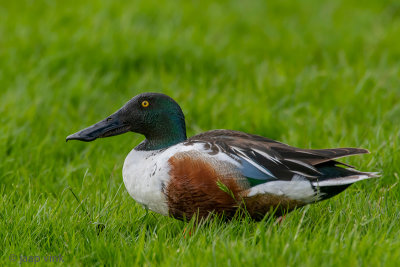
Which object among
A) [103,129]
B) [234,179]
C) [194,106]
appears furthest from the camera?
[194,106]

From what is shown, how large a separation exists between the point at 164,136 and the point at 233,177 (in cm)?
60

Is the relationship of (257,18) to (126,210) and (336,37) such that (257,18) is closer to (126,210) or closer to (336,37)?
(336,37)

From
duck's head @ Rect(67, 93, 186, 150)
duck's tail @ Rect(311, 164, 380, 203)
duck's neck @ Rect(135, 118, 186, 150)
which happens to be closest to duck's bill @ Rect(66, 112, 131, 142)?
duck's head @ Rect(67, 93, 186, 150)

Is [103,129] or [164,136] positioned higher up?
[103,129]

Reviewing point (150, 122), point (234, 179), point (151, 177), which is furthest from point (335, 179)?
point (150, 122)

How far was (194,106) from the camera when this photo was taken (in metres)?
5.76

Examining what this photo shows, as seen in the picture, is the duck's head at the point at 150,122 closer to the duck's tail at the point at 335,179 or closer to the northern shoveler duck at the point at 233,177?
the northern shoveler duck at the point at 233,177

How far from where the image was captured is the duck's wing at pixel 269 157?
134 inches

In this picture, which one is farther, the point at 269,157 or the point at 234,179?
the point at 269,157

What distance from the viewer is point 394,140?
4566 mm

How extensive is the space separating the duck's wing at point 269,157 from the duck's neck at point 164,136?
19cm

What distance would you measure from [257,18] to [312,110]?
9.17ft

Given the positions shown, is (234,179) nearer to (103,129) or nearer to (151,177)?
(151,177)

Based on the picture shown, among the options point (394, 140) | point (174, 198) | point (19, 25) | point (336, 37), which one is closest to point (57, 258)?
point (174, 198)
